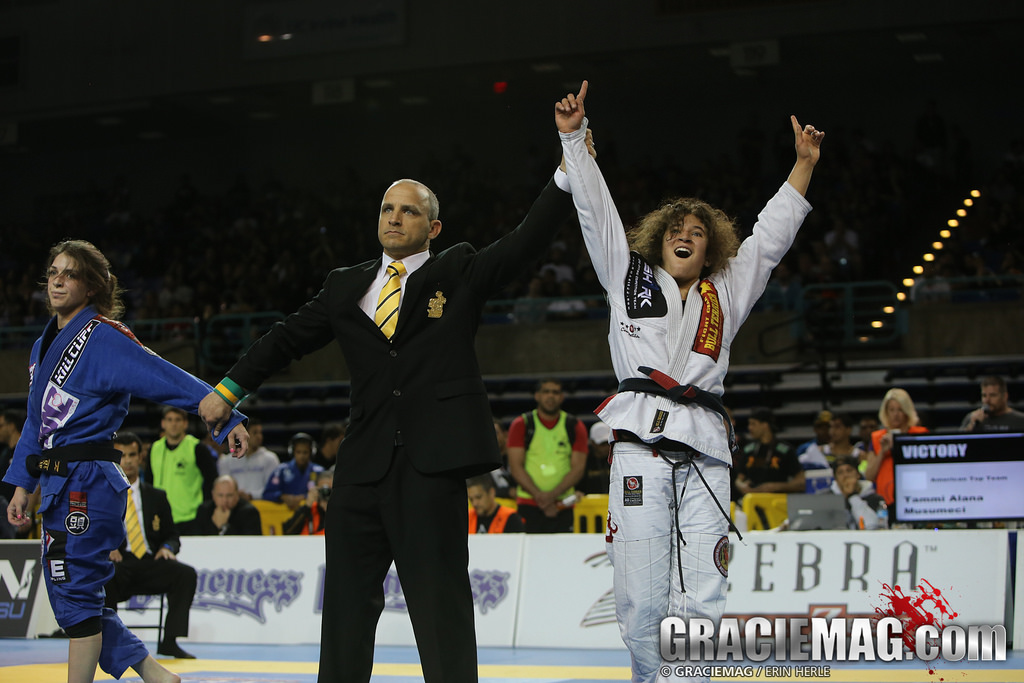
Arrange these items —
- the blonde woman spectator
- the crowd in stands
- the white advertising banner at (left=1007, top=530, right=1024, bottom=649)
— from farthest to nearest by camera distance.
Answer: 1. the crowd in stands
2. the blonde woman spectator
3. the white advertising banner at (left=1007, top=530, right=1024, bottom=649)

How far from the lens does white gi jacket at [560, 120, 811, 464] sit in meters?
3.98

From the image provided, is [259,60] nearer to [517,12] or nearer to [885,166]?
[517,12]

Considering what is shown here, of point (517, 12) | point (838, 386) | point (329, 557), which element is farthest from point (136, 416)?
point (329, 557)

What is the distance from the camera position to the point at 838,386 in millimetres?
14539

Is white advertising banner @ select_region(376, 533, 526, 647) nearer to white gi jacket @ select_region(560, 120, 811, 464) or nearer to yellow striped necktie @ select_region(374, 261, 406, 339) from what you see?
white gi jacket @ select_region(560, 120, 811, 464)

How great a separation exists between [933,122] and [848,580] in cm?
1249

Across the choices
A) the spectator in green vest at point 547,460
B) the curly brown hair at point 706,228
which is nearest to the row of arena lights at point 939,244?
the spectator in green vest at point 547,460

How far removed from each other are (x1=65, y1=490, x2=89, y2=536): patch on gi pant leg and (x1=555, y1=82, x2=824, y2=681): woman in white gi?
2.13 m

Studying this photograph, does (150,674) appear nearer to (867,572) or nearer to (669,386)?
(669,386)

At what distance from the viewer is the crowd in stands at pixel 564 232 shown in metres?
16.2

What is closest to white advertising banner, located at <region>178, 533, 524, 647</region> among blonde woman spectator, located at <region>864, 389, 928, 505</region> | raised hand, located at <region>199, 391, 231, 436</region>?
blonde woman spectator, located at <region>864, 389, 928, 505</region>

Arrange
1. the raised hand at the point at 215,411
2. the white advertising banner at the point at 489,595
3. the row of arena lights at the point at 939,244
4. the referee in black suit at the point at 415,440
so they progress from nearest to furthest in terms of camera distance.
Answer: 1. the referee in black suit at the point at 415,440
2. the raised hand at the point at 215,411
3. the white advertising banner at the point at 489,595
4. the row of arena lights at the point at 939,244

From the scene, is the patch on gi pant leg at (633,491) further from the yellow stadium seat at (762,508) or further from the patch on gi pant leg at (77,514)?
the yellow stadium seat at (762,508)

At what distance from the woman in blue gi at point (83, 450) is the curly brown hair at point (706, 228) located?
6.07ft
